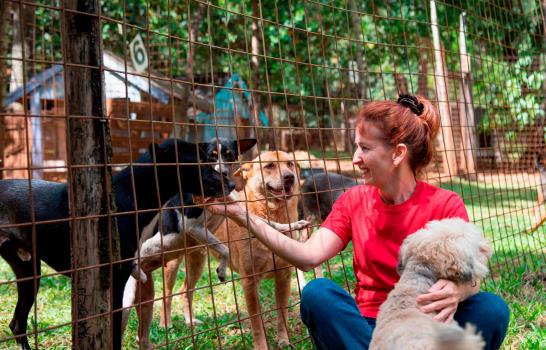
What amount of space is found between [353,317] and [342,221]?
1.83 ft

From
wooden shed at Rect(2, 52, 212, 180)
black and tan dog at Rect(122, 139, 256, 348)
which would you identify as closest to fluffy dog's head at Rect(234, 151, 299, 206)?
black and tan dog at Rect(122, 139, 256, 348)

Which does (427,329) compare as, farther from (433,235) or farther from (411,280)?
(433,235)

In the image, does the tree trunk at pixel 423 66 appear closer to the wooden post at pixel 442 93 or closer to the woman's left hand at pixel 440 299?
the wooden post at pixel 442 93

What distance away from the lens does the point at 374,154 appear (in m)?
2.62

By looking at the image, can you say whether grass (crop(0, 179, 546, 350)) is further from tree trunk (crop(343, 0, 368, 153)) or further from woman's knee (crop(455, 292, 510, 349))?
woman's knee (crop(455, 292, 510, 349))

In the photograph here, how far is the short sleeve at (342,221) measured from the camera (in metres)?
2.83

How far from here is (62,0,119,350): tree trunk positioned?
87.8 inches

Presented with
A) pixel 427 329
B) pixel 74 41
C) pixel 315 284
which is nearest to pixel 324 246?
pixel 315 284

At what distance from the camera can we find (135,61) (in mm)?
5406

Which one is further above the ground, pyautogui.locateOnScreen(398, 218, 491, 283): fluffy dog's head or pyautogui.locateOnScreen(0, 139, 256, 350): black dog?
pyautogui.locateOnScreen(0, 139, 256, 350): black dog

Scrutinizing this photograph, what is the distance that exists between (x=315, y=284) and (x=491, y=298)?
2.47 ft

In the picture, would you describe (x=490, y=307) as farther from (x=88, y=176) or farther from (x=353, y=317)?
(x=88, y=176)

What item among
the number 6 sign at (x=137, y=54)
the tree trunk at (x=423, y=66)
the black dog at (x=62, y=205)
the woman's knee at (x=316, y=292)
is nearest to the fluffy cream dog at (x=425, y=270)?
the woman's knee at (x=316, y=292)

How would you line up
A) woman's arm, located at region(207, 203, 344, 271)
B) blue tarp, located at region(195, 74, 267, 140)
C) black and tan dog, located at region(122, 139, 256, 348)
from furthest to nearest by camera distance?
blue tarp, located at region(195, 74, 267, 140) < black and tan dog, located at region(122, 139, 256, 348) < woman's arm, located at region(207, 203, 344, 271)
